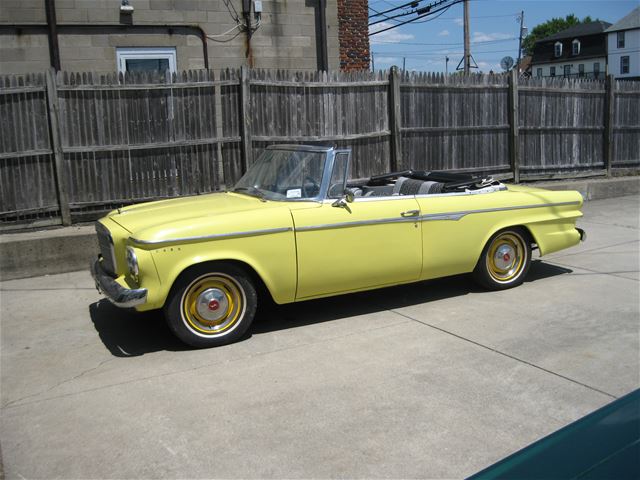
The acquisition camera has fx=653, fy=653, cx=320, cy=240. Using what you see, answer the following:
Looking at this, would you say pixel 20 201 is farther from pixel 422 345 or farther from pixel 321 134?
pixel 422 345

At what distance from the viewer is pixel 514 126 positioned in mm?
12078

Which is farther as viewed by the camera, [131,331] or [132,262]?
[131,331]

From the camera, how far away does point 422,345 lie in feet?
16.9

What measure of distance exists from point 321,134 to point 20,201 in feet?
14.0

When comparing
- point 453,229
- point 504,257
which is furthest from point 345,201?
point 504,257

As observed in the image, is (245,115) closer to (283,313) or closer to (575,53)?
(283,313)

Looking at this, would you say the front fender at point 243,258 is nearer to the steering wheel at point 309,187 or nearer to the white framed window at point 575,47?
the steering wheel at point 309,187

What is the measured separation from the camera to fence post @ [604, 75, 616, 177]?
44.5 feet

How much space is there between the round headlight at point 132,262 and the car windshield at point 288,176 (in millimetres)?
1349

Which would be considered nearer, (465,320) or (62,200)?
(465,320)

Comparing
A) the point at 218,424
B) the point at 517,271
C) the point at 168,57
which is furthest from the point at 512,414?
the point at 168,57

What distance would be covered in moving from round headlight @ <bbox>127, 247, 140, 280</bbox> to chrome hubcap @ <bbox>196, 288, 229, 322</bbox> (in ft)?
1.76

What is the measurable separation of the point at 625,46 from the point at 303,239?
8011cm

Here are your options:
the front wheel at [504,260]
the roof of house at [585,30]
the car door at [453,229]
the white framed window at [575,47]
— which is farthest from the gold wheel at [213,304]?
the white framed window at [575,47]
